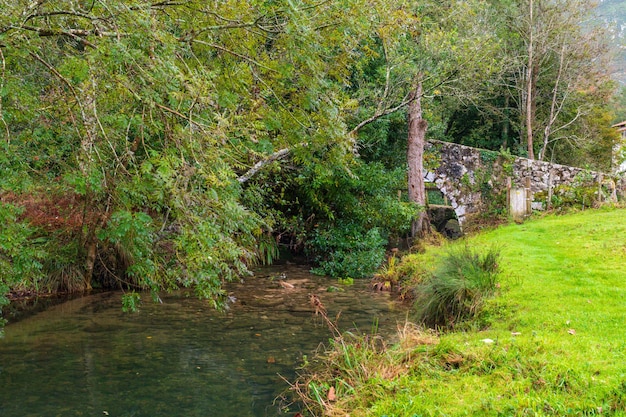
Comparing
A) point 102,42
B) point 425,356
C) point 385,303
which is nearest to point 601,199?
point 385,303

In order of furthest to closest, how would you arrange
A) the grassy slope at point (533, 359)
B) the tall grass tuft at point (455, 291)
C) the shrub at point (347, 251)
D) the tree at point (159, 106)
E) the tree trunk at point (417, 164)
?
the tree trunk at point (417, 164) → the shrub at point (347, 251) → the tall grass tuft at point (455, 291) → the tree at point (159, 106) → the grassy slope at point (533, 359)

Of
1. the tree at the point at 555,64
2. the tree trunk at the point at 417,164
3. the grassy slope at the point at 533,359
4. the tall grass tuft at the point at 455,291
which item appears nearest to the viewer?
the grassy slope at the point at 533,359

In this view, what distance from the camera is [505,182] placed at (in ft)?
59.4

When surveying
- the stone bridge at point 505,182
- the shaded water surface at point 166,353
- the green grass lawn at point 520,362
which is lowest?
the shaded water surface at point 166,353

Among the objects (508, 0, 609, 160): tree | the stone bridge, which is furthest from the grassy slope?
(508, 0, 609, 160): tree

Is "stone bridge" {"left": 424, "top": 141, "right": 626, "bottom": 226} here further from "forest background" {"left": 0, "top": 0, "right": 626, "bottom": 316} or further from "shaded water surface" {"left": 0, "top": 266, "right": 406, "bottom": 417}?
"shaded water surface" {"left": 0, "top": 266, "right": 406, "bottom": 417}

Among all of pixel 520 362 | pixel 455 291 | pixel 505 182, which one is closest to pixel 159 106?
pixel 520 362

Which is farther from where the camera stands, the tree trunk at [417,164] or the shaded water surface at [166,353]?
the tree trunk at [417,164]

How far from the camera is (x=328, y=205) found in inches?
628

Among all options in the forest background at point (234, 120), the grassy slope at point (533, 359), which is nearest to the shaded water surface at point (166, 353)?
the forest background at point (234, 120)

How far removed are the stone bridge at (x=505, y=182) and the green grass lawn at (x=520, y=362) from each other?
28.2 feet

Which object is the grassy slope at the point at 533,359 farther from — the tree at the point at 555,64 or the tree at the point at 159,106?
the tree at the point at 555,64

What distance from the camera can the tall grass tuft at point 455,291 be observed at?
7801 mm

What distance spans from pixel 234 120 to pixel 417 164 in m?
11.3
